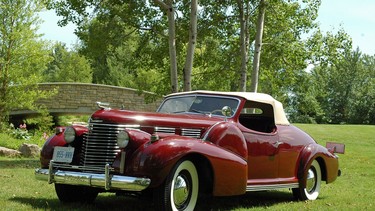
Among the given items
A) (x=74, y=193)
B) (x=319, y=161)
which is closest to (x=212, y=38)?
(x=319, y=161)

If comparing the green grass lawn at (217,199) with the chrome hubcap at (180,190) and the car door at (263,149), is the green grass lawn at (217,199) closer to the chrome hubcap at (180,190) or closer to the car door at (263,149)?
the car door at (263,149)

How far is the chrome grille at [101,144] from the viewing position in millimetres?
6305

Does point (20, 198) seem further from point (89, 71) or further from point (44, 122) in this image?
point (89, 71)

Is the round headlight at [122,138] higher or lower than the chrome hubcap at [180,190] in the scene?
higher

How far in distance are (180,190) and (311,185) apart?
3518 millimetres

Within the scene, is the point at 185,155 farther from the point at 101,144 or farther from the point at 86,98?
the point at 86,98

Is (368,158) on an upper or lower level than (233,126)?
lower

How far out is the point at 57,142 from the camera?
7.15m

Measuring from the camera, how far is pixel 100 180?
5.99 meters

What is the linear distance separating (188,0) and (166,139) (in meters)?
12.8

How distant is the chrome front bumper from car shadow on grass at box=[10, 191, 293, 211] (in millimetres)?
488

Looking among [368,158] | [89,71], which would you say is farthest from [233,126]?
[89,71]

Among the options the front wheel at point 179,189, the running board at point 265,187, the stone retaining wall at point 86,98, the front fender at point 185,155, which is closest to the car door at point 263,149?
the running board at point 265,187

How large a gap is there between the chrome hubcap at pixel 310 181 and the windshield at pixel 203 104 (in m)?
2.09
